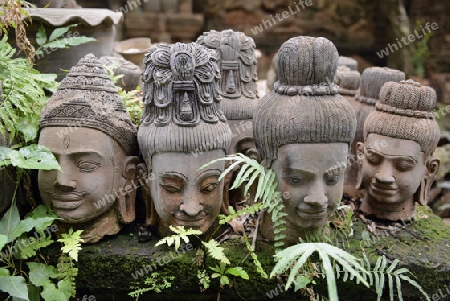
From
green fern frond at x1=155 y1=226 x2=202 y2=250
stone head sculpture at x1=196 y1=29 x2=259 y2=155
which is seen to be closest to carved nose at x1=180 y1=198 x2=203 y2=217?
green fern frond at x1=155 y1=226 x2=202 y2=250

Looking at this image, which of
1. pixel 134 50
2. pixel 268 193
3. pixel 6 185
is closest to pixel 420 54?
pixel 134 50

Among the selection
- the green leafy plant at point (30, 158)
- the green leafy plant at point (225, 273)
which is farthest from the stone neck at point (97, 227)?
the green leafy plant at point (225, 273)

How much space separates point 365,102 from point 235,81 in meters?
1.23

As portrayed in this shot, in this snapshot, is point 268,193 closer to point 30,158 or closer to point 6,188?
point 30,158

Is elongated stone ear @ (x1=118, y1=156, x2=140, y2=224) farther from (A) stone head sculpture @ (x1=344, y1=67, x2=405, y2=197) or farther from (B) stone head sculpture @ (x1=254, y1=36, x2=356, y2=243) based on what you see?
(A) stone head sculpture @ (x1=344, y1=67, x2=405, y2=197)

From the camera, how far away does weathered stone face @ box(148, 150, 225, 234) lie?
3.10 m

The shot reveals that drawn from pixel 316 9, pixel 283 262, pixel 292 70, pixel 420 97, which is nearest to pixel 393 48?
pixel 316 9

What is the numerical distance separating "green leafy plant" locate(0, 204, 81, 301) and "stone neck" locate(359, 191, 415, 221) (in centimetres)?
217

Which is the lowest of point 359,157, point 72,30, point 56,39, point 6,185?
point 6,185

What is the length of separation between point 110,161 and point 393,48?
26.3 ft

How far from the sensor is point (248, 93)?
155 inches

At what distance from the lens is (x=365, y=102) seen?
4.36 m

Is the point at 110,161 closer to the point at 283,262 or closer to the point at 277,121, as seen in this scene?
the point at 277,121

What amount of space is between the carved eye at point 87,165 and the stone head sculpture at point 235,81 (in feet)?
3.60
